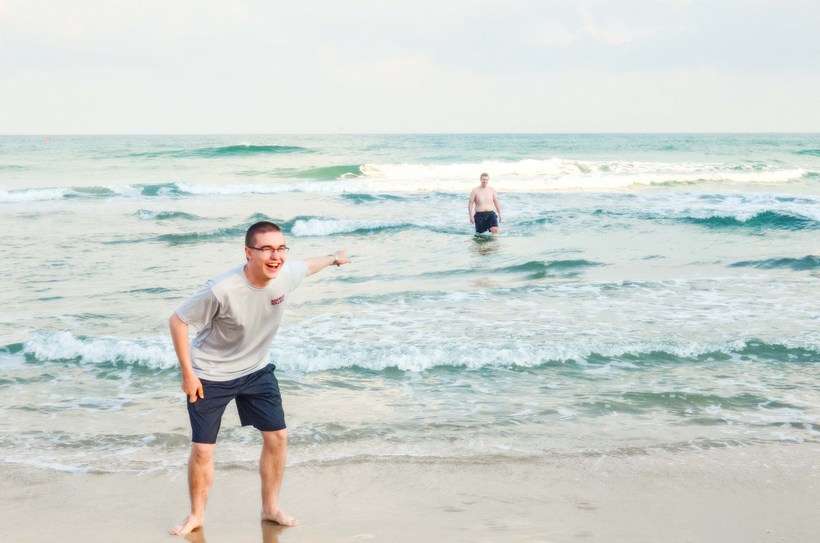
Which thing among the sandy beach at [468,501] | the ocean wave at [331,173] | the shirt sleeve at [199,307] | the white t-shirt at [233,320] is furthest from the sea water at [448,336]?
the ocean wave at [331,173]

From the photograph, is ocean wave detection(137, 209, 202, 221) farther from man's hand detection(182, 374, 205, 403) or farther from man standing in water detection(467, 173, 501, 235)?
man's hand detection(182, 374, 205, 403)

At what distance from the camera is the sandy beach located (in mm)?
4039

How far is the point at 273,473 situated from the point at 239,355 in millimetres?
663

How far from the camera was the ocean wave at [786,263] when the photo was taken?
12573 mm

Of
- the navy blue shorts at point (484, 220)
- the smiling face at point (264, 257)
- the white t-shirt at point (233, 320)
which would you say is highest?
the smiling face at point (264, 257)

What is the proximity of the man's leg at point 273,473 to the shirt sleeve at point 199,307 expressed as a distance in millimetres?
747

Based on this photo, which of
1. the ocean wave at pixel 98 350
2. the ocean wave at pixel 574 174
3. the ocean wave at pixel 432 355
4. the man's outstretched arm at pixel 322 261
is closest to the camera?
the man's outstretched arm at pixel 322 261

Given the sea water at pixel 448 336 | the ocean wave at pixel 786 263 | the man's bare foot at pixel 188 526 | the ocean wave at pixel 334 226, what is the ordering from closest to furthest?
the man's bare foot at pixel 188 526, the sea water at pixel 448 336, the ocean wave at pixel 786 263, the ocean wave at pixel 334 226

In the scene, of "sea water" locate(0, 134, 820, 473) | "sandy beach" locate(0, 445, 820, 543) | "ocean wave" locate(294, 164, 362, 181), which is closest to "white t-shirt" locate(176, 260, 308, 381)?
"sandy beach" locate(0, 445, 820, 543)

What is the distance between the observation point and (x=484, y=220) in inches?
685

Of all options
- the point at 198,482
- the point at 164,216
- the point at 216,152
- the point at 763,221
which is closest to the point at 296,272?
the point at 198,482

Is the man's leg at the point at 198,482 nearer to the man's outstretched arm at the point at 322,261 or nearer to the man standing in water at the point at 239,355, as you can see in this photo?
the man standing in water at the point at 239,355

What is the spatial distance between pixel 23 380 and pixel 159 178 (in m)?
29.8

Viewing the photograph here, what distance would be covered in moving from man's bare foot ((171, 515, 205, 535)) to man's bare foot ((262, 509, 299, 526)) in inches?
13.4
